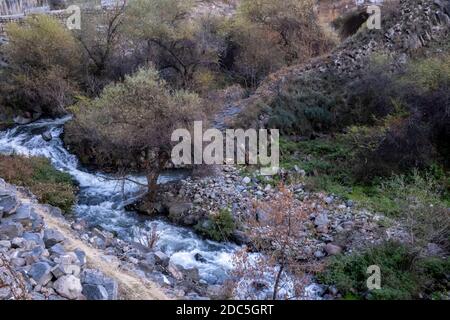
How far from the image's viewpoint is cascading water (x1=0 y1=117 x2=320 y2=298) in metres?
9.79

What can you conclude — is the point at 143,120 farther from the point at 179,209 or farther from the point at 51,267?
the point at 51,267

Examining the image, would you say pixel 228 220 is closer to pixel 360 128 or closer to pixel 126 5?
pixel 360 128

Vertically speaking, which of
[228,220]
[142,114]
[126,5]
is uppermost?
[126,5]

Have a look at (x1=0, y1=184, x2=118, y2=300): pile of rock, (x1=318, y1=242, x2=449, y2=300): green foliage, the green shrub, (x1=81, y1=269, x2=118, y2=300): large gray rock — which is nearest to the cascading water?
(x1=318, y1=242, x2=449, y2=300): green foliage

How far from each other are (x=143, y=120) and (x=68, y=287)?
6038mm

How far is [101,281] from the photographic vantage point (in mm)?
6367

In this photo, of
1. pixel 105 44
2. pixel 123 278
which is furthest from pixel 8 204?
pixel 105 44

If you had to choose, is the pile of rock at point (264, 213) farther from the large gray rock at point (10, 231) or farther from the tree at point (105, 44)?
the tree at point (105, 44)

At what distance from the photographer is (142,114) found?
11453mm

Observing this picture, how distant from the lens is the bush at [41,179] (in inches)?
462

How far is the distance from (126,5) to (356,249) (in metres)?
16.2

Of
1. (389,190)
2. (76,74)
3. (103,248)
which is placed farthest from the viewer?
(76,74)

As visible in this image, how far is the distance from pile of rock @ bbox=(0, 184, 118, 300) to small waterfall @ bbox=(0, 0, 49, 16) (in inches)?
950
